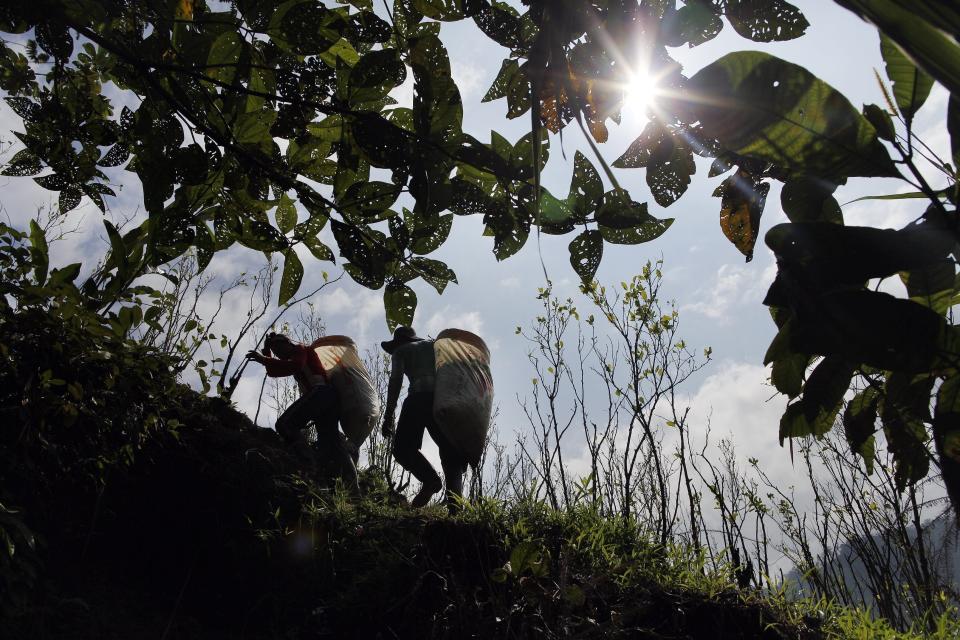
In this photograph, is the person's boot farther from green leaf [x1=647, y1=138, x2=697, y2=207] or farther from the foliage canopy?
green leaf [x1=647, y1=138, x2=697, y2=207]

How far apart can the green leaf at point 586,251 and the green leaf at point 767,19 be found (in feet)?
1.13

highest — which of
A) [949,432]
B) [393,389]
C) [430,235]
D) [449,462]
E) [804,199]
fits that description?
[393,389]

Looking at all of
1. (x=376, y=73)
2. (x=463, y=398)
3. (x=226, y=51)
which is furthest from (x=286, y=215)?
(x=463, y=398)

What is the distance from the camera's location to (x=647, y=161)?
87cm

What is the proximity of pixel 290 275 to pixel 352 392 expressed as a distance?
3186mm

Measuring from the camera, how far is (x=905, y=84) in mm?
458

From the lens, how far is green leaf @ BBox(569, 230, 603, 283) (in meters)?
0.93

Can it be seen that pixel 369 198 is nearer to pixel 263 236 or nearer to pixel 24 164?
pixel 263 236

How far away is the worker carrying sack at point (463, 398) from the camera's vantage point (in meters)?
3.76

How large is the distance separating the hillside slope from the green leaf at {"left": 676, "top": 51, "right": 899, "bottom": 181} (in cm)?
157

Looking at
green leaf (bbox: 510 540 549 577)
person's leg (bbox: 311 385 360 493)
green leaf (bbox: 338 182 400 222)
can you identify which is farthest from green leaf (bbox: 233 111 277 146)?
person's leg (bbox: 311 385 360 493)

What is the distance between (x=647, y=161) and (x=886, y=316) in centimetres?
52

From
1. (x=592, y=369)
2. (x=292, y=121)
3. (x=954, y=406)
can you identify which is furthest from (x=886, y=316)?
(x=592, y=369)

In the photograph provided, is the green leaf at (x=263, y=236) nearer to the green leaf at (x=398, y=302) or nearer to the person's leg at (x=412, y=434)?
the green leaf at (x=398, y=302)
